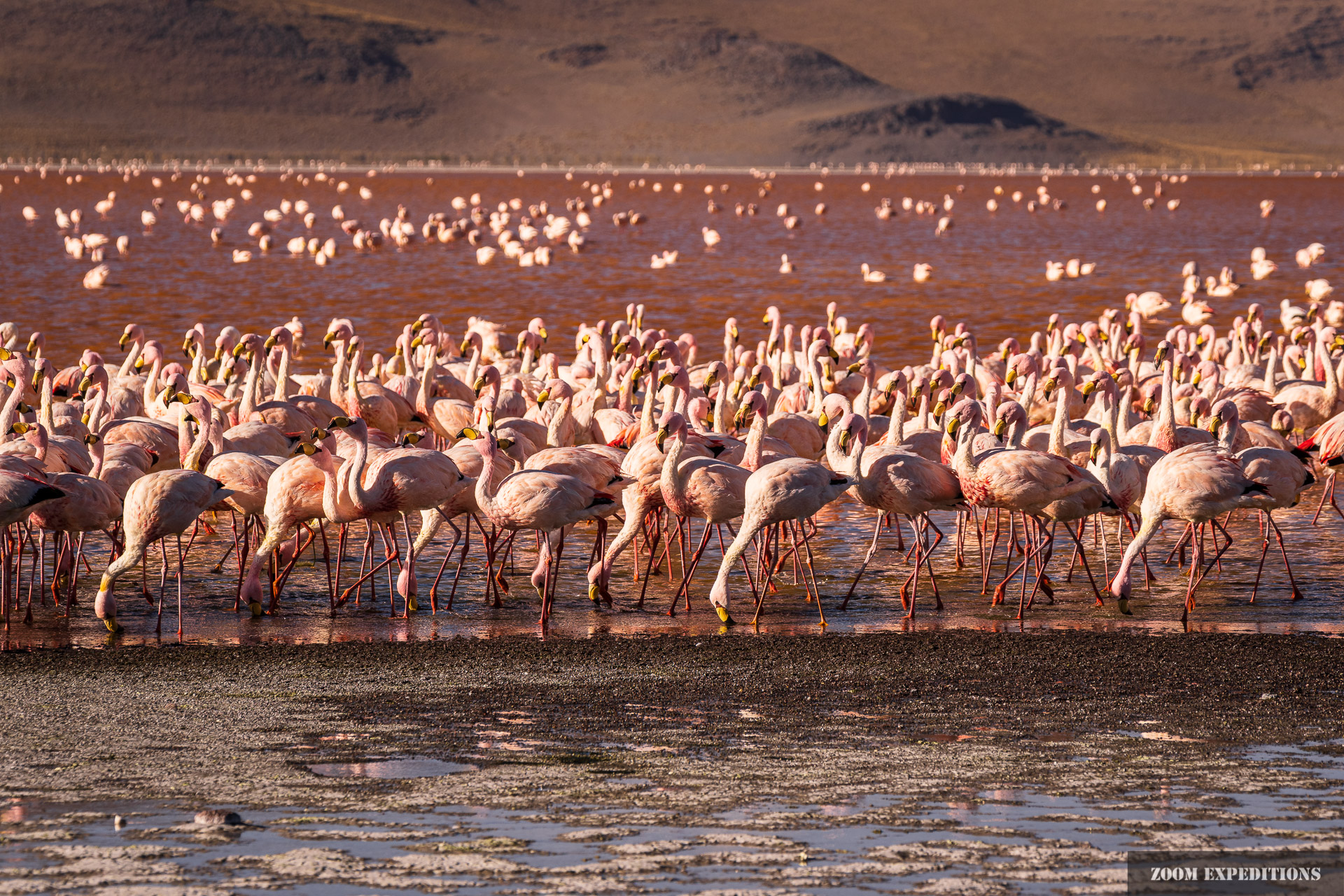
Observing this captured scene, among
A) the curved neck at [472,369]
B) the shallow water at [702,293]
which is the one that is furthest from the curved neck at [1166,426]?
the curved neck at [472,369]

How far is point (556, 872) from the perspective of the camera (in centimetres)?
569

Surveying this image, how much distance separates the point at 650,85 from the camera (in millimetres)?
163250

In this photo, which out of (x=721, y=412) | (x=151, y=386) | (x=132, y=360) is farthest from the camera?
(x=132, y=360)

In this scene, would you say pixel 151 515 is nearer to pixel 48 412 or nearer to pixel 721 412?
pixel 48 412

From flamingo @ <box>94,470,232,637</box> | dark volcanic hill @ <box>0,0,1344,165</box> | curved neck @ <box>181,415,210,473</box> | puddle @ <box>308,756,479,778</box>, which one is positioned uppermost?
dark volcanic hill @ <box>0,0,1344,165</box>

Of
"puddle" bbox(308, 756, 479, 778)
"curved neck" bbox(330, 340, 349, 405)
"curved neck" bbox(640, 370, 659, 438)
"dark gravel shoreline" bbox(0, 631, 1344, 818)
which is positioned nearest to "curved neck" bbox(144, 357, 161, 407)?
"curved neck" bbox(330, 340, 349, 405)

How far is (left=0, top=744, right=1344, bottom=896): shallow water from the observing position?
5.60 metres

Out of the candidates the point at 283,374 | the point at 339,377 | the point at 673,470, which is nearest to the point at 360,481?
the point at 673,470

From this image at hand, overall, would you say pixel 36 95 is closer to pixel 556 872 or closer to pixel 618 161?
pixel 618 161

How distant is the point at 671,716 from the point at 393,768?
1.55 m

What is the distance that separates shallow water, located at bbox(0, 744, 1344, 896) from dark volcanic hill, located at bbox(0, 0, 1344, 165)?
456 feet

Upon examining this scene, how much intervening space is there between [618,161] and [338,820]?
143 meters

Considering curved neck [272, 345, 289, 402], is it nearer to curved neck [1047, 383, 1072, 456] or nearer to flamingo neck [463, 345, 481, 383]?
flamingo neck [463, 345, 481, 383]

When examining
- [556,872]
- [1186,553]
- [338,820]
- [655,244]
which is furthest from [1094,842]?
[655,244]
